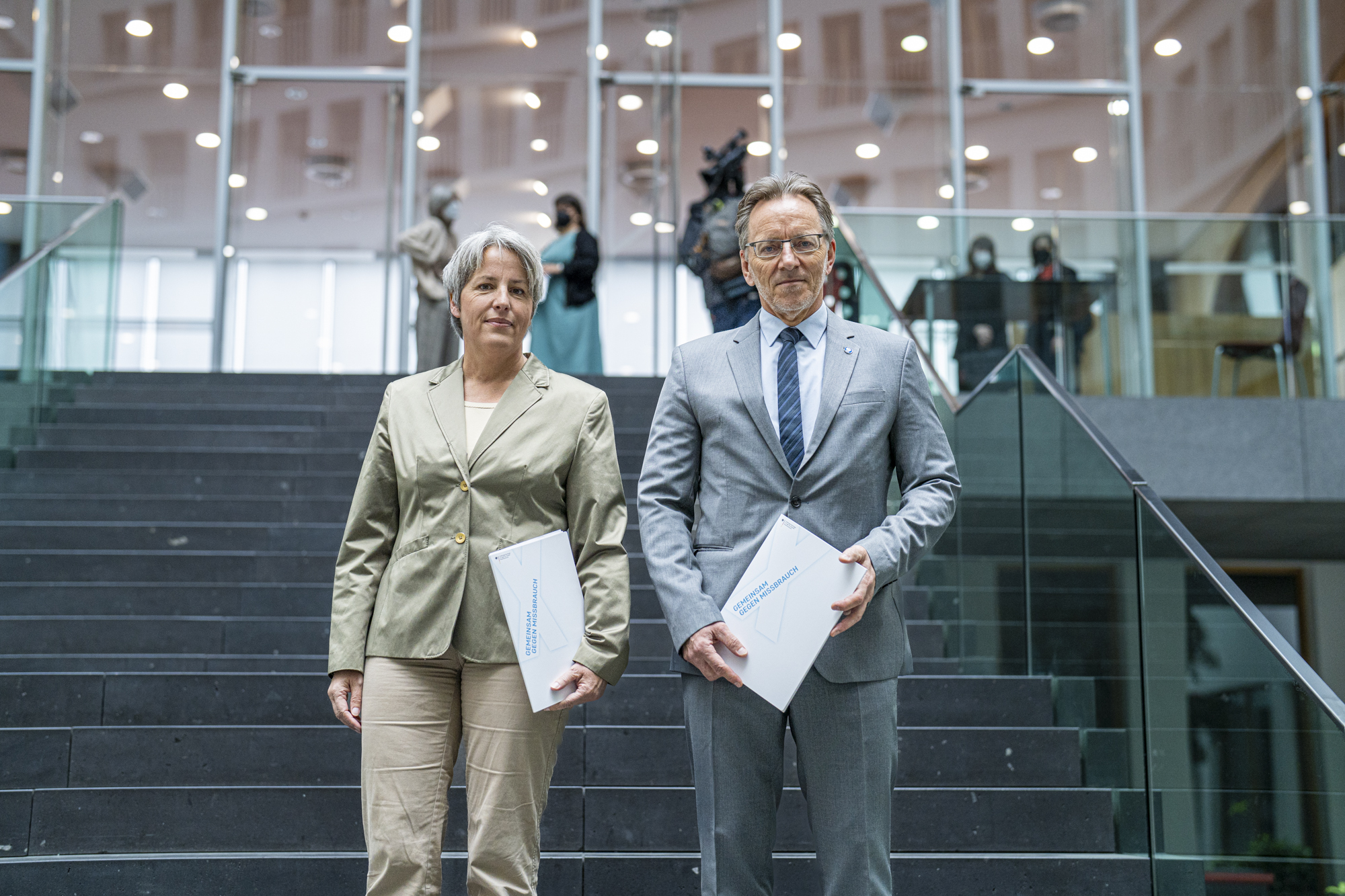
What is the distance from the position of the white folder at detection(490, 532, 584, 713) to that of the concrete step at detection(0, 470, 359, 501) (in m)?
3.66

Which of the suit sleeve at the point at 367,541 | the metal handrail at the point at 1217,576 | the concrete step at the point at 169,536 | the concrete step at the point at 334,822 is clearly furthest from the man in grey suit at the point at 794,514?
the concrete step at the point at 169,536

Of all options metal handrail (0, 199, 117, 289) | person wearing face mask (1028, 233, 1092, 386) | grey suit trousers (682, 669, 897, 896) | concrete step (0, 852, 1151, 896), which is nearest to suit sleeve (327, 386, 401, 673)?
grey suit trousers (682, 669, 897, 896)

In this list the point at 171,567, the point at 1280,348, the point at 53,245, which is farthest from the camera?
the point at 1280,348

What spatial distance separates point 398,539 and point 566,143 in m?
9.90

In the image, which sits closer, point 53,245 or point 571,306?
point 53,245

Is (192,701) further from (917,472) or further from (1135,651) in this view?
(1135,651)

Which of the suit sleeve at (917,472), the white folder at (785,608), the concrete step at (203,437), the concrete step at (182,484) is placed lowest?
the white folder at (785,608)

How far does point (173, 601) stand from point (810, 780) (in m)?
3.41

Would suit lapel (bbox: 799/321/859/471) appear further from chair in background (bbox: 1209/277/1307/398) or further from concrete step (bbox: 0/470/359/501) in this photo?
chair in background (bbox: 1209/277/1307/398)

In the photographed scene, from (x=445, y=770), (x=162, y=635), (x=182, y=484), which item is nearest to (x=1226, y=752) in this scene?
(x=445, y=770)

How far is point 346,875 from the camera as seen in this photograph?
3664 mm

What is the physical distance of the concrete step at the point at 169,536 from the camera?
5.63m

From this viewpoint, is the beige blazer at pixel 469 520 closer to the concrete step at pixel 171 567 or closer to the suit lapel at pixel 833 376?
the suit lapel at pixel 833 376

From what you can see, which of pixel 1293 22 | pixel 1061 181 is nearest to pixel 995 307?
pixel 1061 181
